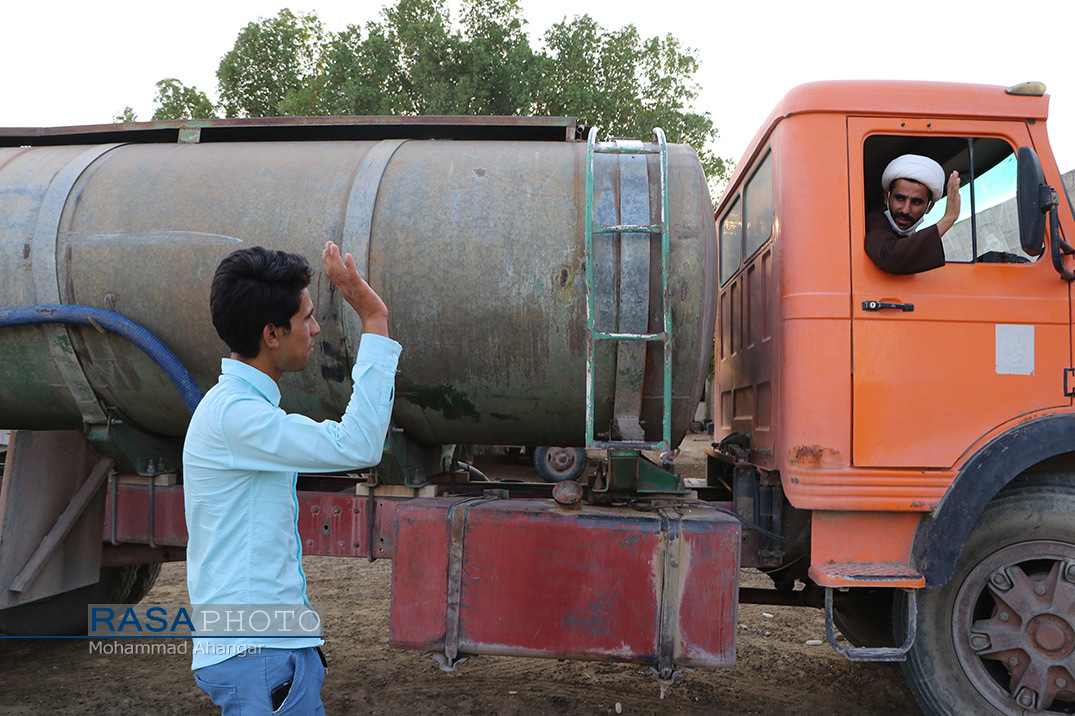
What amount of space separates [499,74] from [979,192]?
1539 centimetres

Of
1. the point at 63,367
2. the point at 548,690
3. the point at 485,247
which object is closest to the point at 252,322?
the point at 485,247

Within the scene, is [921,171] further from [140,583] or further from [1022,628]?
[140,583]

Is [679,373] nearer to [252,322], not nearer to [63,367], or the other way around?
[252,322]

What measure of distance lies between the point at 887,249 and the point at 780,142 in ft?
2.17

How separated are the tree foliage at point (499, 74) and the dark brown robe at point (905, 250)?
1354 cm

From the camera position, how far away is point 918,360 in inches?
116

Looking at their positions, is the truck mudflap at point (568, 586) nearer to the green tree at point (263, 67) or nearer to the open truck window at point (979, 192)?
the open truck window at point (979, 192)

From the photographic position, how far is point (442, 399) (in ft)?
10.6

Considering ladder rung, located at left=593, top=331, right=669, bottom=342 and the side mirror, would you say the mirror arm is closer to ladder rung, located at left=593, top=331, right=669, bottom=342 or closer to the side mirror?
the side mirror

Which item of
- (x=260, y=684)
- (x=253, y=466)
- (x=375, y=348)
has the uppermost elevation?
(x=375, y=348)

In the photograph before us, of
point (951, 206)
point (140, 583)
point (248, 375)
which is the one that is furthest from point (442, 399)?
point (140, 583)

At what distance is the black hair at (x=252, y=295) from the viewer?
1.54 metres

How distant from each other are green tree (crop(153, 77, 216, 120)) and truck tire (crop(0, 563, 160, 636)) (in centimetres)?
1859

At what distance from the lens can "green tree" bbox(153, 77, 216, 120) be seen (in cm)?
2009
